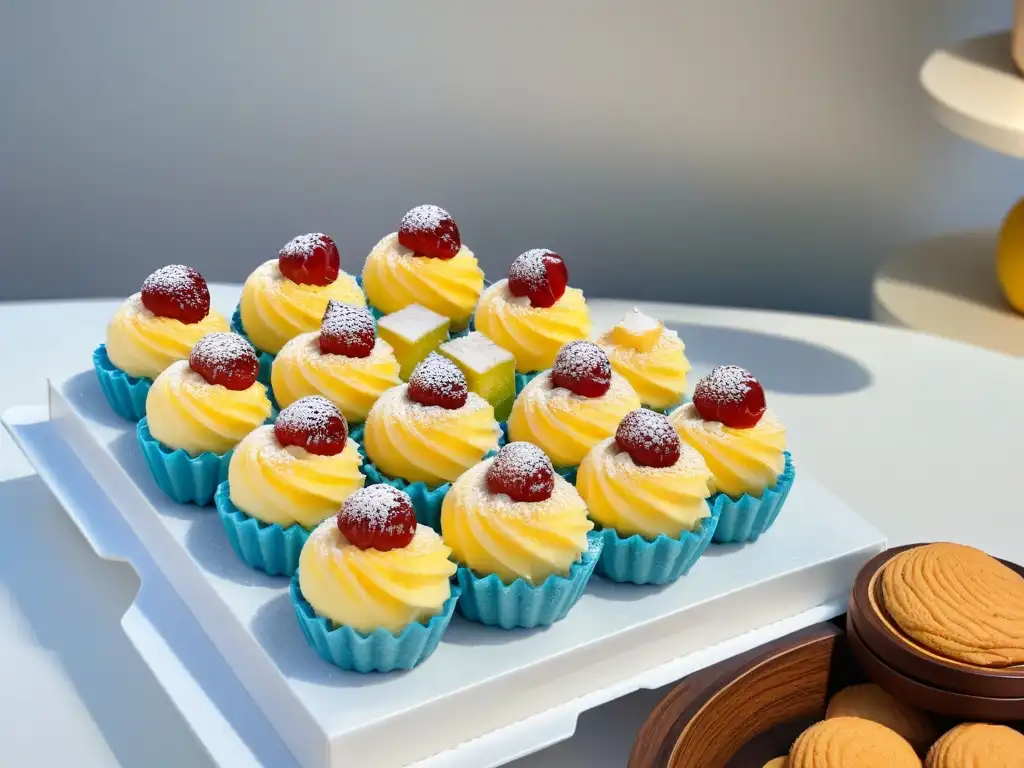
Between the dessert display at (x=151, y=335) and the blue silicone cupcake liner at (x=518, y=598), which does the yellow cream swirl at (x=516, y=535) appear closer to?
the blue silicone cupcake liner at (x=518, y=598)

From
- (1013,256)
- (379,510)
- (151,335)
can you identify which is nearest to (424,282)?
(151,335)

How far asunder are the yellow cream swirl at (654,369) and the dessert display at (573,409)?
0.37 feet

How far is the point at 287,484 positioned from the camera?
63.7 inches

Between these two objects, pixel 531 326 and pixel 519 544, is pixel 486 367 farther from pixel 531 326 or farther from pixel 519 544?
pixel 519 544

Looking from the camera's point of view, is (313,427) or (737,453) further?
(737,453)

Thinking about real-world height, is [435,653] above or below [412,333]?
below

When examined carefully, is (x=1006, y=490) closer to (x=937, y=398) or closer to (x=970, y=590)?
(x=937, y=398)

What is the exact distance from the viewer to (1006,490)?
2.06m

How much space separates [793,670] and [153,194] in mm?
2643

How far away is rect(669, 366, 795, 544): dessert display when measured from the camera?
5.67 feet

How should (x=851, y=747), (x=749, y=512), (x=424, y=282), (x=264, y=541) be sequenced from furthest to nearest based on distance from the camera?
(x=424, y=282) → (x=749, y=512) → (x=264, y=541) → (x=851, y=747)

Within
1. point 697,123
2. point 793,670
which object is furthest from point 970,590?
point 697,123

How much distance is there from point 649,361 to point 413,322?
0.38 meters

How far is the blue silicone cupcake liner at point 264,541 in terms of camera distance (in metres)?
1.58
